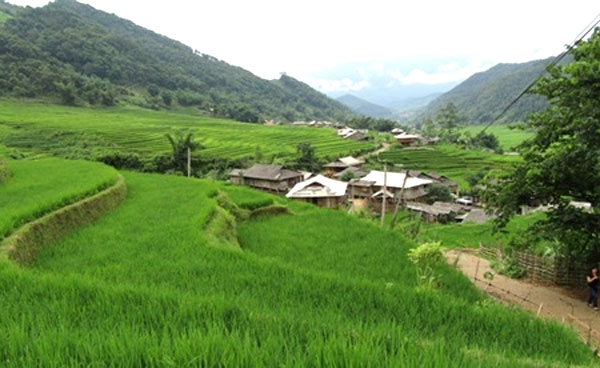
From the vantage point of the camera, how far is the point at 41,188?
11.8 meters

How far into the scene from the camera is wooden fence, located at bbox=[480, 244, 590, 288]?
1182 centimetres

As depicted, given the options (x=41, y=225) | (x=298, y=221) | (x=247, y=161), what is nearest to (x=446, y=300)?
(x=41, y=225)

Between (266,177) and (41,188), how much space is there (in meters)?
29.7

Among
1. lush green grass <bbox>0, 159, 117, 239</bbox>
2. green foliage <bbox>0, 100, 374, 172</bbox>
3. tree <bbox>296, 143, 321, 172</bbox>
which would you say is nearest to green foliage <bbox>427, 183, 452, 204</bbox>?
tree <bbox>296, 143, 321, 172</bbox>

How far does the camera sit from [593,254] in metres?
10.4

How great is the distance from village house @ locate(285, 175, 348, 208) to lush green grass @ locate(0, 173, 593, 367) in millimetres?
24774

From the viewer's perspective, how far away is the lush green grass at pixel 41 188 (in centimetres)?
812

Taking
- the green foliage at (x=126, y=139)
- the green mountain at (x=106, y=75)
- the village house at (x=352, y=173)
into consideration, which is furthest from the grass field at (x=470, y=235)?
the green mountain at (x=106, y=75)

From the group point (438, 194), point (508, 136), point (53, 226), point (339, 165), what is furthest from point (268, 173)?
point (508, 136)

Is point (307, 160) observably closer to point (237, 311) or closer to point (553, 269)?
point (553, 269)

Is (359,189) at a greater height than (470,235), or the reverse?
(470,235)

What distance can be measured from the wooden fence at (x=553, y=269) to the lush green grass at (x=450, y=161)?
36.6m

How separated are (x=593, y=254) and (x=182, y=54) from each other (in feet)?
630

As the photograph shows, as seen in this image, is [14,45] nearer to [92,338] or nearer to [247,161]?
[247,161]
